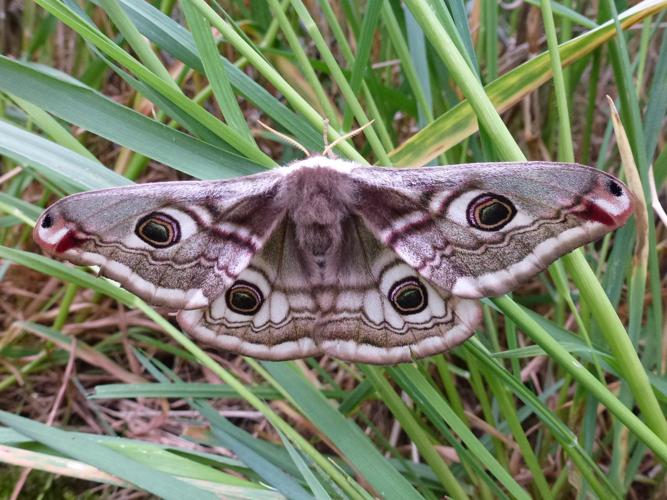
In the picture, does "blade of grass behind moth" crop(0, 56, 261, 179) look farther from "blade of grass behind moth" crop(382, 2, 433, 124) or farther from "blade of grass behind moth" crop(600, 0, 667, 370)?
"blade of grass behind moth" crop(600, 0, 667, 370)

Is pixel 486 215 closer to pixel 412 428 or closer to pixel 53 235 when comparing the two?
pixel 412 428

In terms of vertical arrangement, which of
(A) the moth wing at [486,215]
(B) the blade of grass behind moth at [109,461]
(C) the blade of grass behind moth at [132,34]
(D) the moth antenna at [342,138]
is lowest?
(B) the blade of grass behind moth at [109,461]

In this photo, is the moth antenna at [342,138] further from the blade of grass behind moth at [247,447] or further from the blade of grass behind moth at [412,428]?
the blade of grass behind moth at [247,447]

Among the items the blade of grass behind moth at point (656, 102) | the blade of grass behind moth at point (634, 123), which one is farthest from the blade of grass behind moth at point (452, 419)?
the blade of grass behind moth at point (656, 102)

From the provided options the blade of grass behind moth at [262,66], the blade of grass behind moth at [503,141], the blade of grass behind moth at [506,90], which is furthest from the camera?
the blade of grass behind moth at [506,90]

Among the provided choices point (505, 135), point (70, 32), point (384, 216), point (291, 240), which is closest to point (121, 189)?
point (291, 240)

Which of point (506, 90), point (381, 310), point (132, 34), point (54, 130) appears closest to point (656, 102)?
point (506, 90)
